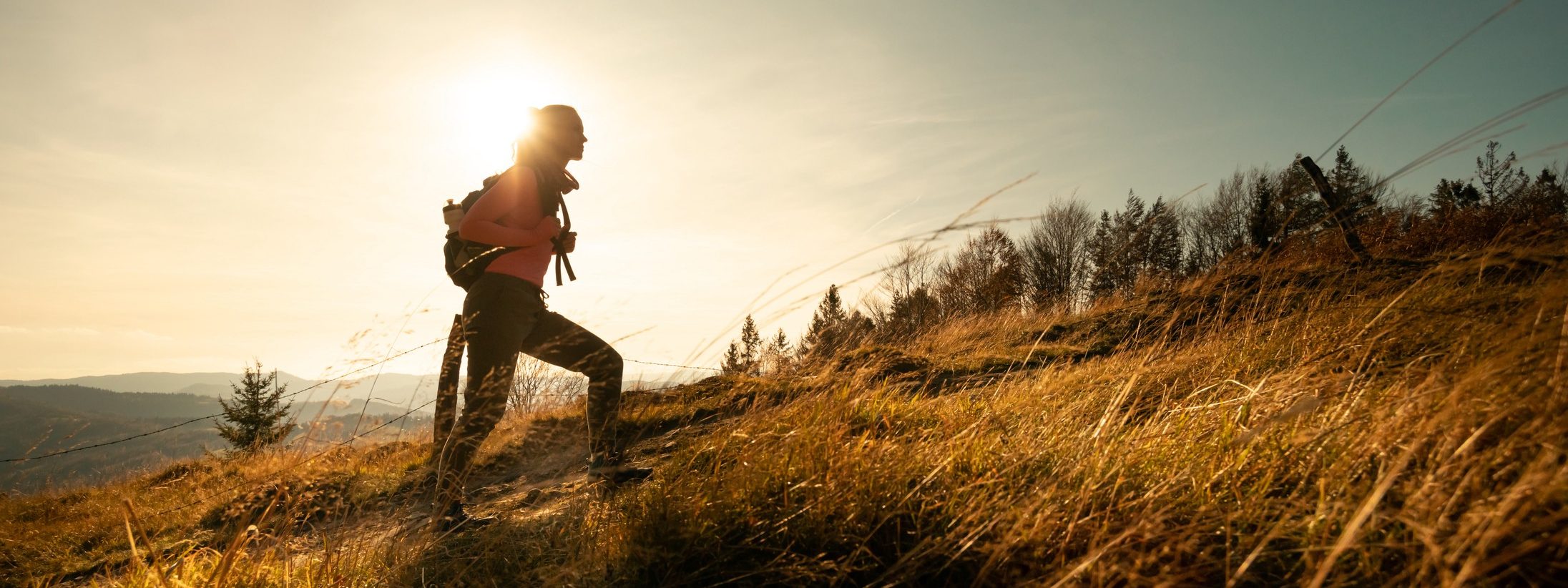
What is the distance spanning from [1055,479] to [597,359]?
212 cm

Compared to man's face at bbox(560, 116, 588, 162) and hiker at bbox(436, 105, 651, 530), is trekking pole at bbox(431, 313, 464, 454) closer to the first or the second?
hiker at bbox(436, 105, 651, 530)

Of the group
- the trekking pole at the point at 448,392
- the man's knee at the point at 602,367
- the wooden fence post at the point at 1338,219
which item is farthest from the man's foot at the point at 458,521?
the wooden fence post at the point at 1338,219

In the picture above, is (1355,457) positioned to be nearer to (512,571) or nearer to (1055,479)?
(1055,479)

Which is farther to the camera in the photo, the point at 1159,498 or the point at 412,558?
the point at 412,558

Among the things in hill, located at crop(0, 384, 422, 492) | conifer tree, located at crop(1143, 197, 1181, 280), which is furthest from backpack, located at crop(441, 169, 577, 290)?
hill, located at crop(0, 384, 422, 492)

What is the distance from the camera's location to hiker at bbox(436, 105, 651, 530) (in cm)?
268

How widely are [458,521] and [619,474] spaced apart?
69 centimetres

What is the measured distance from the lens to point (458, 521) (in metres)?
2.67

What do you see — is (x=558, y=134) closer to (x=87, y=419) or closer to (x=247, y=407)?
(x=247, y=407)

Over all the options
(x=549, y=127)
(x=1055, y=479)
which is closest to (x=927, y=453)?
(x=1055, y=479)

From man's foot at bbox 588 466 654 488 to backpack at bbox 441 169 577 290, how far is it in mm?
1001

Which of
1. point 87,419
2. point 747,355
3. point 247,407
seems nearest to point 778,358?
point 747,355

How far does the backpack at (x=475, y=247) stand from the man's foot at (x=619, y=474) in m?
1.00

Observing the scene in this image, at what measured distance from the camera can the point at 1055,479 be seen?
162 cm
